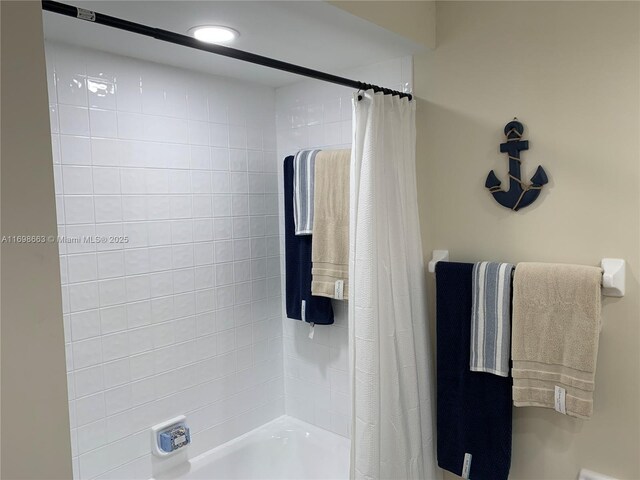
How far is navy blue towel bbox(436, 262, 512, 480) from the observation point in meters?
1.73

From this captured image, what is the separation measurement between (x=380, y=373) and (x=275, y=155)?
1281mm

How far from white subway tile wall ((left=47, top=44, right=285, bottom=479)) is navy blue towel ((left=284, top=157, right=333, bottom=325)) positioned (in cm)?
19

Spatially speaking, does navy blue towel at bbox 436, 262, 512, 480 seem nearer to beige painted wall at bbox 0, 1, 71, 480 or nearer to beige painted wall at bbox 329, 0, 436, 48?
beige painted wall at bbox 329, 0, 436, 48

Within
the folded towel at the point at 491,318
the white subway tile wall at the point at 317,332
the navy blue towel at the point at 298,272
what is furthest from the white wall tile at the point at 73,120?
the folded towel at the point at 491,318

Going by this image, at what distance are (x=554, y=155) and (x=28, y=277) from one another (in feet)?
5.12

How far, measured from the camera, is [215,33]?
1685 millimetres

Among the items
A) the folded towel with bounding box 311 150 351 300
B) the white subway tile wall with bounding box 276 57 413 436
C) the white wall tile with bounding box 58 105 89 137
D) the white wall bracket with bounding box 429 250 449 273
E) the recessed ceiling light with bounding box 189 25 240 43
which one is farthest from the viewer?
the white subway tile wall with bounding box 276 57 413 436

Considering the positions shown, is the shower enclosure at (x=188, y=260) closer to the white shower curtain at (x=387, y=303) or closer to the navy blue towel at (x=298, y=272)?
the navy blue towel at (x=298, y=272)

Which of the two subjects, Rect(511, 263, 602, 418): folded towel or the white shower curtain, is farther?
the white shower curtain

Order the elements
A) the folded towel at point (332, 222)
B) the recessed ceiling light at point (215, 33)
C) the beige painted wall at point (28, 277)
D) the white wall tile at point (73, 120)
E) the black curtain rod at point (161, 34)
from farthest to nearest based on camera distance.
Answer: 1. the folded towel at point (332, 222)
2. the white wall tile at point (73, 120)
3. the recessed ceiling light at point (215, 33)
4. the black curtain rod at point (161, 34)
5. the beige painted wall at point (28, 277)

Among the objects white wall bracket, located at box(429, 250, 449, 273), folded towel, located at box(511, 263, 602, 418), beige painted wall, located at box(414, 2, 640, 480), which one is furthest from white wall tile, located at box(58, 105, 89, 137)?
folded towel, located at box(511, 263, 602, 418)

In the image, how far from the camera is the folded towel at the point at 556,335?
152 centimetres

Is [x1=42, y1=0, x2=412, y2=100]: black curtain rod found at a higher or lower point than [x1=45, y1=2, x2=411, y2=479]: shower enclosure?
higher

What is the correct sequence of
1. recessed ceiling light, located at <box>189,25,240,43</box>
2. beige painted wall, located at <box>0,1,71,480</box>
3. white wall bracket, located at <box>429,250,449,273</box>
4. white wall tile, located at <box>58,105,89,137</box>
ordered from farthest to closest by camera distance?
white wall bracket, located at <box>429,250,449,273</box> < white wall tile, located at <box>58,105,89,137</box> < recessed ceiling light, located at <box>189,25,240,43</box> < beige painted wall, located at <box>0,1,71,480</box>
